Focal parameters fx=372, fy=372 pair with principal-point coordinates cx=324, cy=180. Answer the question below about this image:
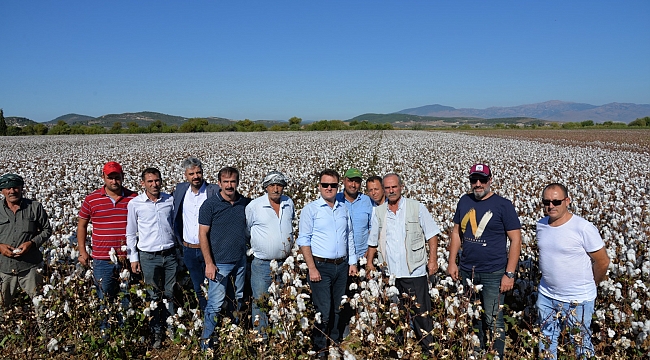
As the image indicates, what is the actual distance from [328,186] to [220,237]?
137 cm

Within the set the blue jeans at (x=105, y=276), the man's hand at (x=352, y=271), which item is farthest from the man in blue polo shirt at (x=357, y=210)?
the blue jeans at (x=105, y=276)

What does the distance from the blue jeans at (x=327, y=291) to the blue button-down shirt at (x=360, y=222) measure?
48 cm

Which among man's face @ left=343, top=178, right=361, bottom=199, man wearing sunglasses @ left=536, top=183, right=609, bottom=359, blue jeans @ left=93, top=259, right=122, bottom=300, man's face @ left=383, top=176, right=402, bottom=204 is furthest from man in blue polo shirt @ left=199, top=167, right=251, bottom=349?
man wearing sunglasses @ left=536, top=183, right=609, bottom=359

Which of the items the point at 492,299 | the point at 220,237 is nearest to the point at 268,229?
the point at 220,237

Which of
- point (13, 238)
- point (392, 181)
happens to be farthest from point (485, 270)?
point (13, 238)

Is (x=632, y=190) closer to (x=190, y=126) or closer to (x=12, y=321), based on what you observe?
(x=12, y=321)

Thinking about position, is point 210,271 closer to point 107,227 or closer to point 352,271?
point 107,227

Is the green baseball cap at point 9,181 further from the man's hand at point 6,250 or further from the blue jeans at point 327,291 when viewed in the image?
the blue jeans at point 327,291

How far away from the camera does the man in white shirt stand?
4.48 meters

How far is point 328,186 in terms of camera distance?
4031mm

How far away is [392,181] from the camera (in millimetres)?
4031

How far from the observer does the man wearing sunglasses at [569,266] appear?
3373 mm

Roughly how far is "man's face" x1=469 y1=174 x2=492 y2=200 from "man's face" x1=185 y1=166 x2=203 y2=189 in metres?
3.27

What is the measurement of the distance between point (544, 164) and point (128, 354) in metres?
18.6
